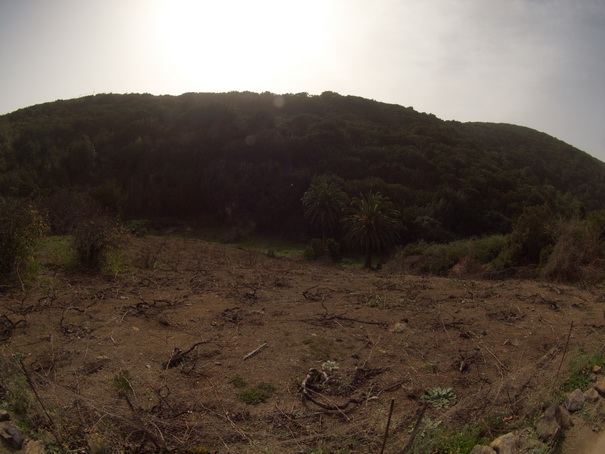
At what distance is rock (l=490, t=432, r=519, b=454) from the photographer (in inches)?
142

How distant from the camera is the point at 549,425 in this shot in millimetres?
3861

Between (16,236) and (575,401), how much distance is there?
424 inches

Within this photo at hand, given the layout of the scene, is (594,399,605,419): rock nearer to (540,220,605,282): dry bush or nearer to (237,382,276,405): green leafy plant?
(237,382,276,405): green leafy plant

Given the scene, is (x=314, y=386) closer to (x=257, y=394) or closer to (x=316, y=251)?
(x=257, y=394)

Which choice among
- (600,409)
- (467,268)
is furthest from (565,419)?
(467,268)

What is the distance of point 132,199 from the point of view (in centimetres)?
3778

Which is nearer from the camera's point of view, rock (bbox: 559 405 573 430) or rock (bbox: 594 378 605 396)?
rock (bbox: 559 405 573 430)

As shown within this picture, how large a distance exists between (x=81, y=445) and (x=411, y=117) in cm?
5128

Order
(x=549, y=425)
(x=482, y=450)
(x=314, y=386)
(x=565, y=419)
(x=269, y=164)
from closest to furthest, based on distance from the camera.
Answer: (x=482, y=450) → (x=549, y=425) → (x=565, y=419) → (x=314, y=386) → (x=269, y=164)

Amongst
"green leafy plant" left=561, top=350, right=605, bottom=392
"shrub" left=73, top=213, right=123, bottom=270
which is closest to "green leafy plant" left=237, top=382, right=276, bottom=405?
"green leafy plant" left=561, top=350, right=605, bottom=392

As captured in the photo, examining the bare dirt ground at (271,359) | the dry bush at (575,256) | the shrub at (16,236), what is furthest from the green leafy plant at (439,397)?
the dry bush at (575,256)

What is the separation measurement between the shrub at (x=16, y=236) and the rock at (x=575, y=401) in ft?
34.4

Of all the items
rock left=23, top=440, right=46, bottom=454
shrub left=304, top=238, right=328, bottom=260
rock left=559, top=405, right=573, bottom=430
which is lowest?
shrub left=304, top=238, right=328, bottom=260

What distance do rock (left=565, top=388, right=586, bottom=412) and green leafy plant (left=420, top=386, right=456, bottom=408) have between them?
115 cm
